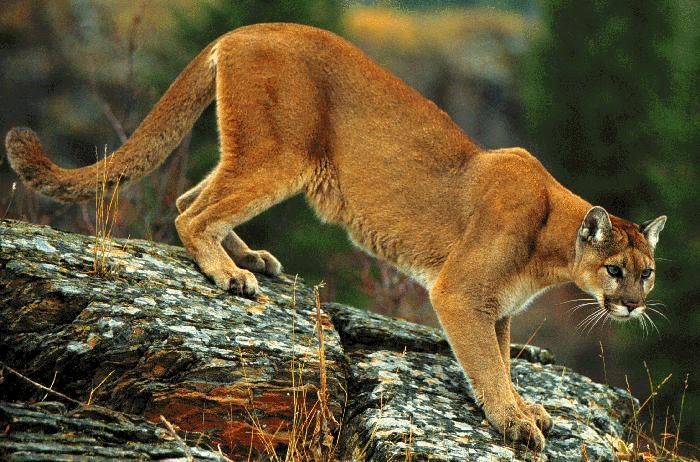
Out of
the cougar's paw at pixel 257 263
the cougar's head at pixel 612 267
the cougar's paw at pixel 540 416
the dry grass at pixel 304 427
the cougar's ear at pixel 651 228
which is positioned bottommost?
the dry grass at pixel 304 427

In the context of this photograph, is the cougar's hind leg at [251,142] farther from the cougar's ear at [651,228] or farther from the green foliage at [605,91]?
the green foliage at [605,91]

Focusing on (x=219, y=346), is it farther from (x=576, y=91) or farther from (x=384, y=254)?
(x=576, y=91)

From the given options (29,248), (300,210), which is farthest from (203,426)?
(300,210)

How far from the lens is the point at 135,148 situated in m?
6.74

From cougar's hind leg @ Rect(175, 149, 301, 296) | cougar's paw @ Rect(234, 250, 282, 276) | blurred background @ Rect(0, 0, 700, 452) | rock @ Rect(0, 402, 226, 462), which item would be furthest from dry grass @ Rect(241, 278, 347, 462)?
blurred background @ Rect(0, 0, 700, 452)

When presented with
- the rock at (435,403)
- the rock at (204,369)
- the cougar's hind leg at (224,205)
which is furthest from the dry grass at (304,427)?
the cougar's hind leg at (224,205)

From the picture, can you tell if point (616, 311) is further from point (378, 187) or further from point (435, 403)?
point (378, 187)

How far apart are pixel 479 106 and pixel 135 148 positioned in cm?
2594

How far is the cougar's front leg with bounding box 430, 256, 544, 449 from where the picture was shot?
588 cm

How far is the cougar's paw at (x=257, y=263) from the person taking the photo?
275 inches

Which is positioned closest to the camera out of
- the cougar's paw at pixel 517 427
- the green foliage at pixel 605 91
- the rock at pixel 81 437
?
the rock at pixel 81 437

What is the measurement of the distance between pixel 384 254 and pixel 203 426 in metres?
2.44

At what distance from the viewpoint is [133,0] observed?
2509 centimetres

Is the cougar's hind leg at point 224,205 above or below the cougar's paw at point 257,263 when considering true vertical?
above
